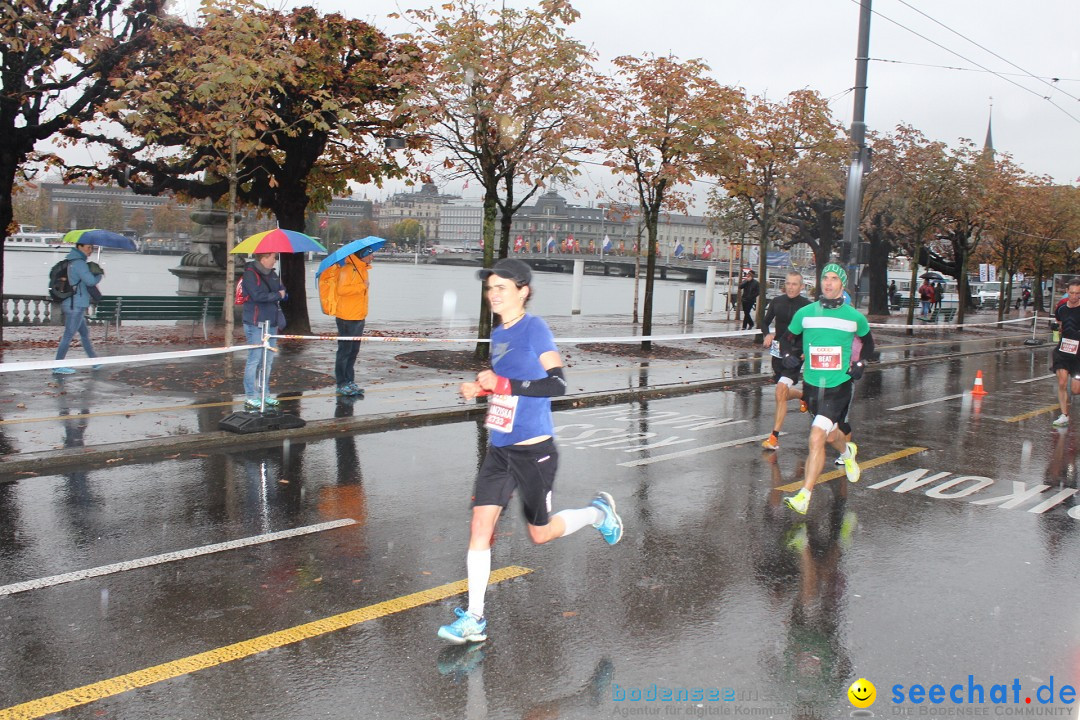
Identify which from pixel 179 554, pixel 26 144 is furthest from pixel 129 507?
pixel 26 144

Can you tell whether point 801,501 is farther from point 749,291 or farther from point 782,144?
point 749,291

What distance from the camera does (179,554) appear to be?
235 inches

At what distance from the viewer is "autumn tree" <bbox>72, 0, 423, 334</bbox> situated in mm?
13508

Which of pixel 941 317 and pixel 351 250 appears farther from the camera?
pixel 941 317

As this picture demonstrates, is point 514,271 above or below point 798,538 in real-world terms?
above

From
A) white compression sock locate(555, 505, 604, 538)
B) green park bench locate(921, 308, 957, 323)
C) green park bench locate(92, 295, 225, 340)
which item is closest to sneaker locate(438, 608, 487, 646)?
white compression sock locate(555, 505, 604, 538)

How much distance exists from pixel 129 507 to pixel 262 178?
47.6ft

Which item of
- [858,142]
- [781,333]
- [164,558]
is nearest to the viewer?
[164,558]

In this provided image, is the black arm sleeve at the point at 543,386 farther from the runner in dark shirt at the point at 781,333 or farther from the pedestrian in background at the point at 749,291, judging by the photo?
the pedestrian in background at the point at 749,291

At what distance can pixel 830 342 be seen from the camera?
25.8 ft

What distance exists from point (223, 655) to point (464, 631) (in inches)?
43.7

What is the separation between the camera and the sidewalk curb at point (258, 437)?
8.27 metres

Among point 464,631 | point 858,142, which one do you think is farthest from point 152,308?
point 464,631

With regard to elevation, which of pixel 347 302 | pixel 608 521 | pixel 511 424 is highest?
pixel 347 302
